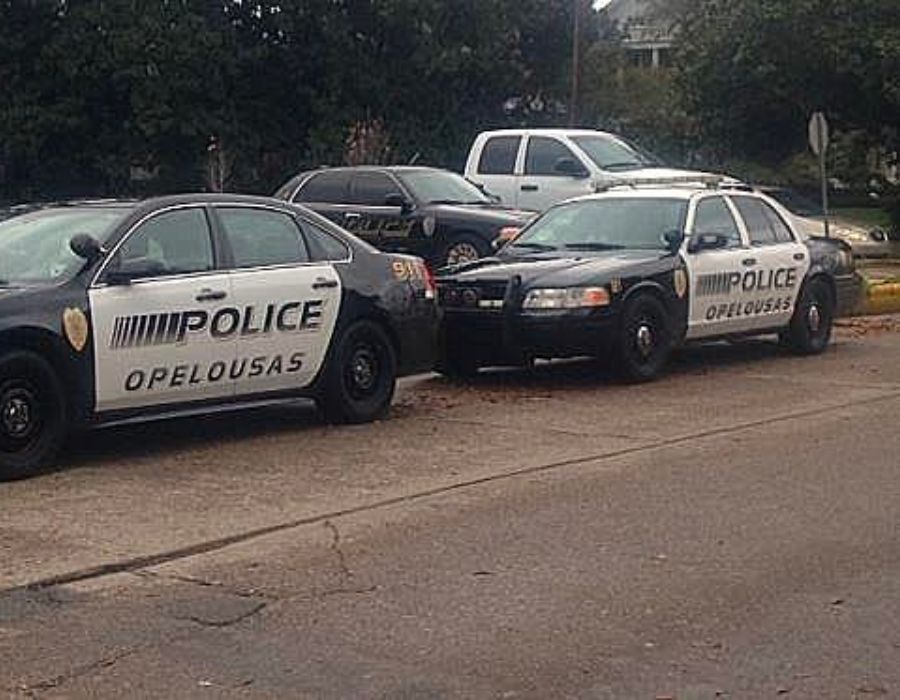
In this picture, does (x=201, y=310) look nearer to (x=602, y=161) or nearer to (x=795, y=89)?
(x=602, y=161)

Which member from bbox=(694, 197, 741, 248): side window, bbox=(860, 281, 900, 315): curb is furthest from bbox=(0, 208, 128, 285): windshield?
bbox=(860, 281, 900, 315): curb

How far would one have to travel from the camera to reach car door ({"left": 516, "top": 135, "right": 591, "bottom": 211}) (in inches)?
872

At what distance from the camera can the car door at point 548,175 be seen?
72.6 ft

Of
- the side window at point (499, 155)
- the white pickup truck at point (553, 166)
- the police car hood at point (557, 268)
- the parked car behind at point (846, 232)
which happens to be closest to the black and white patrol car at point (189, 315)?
the police car hood at point (557, 268)

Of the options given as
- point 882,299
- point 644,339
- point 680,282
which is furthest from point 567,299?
point 882,299

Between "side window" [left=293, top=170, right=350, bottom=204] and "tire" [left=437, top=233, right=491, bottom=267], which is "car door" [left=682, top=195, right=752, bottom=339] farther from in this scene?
"side window" [left=293, top=170, right=350, bottom=204]

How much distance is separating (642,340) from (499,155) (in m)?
10.4

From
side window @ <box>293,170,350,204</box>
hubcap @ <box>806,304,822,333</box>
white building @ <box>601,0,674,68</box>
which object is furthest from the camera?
white building @ <box>601,0,674,68</box>

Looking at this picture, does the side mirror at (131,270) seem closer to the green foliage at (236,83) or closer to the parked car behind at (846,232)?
the parked car behind at (846,232)

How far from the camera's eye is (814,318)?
1573cm

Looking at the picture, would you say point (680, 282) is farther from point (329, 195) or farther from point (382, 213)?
point (329, 195)

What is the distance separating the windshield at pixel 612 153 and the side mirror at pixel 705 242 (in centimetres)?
772

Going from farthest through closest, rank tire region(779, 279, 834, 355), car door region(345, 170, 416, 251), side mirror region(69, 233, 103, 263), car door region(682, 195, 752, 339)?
car door region(345, 170, 416, 251) < tire region(779, 279, 834, 355) < car door region(682, 195, 752, 339) < side mirror region(69, 233, 103, 263)

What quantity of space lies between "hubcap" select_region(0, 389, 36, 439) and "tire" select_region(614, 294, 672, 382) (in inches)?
201
